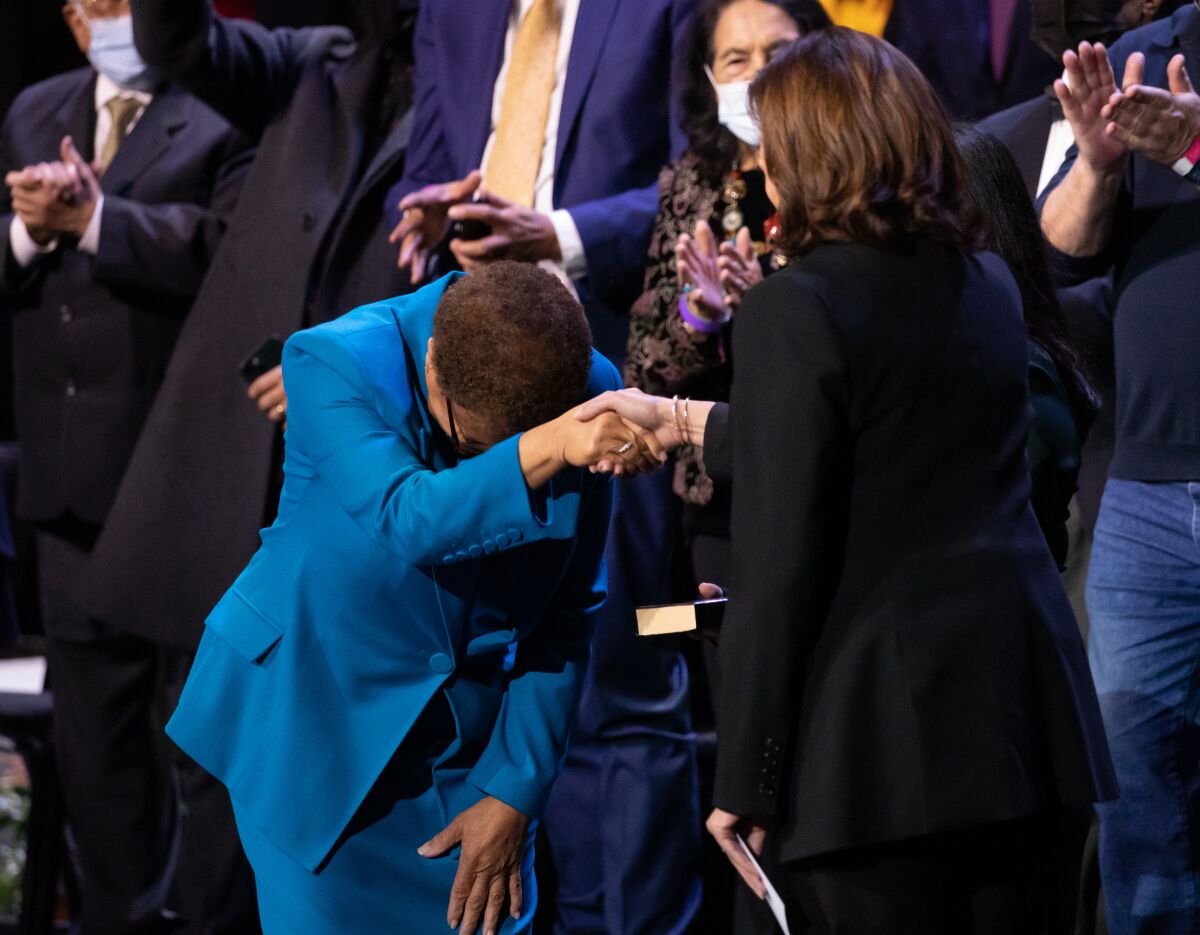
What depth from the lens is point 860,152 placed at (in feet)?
5.38

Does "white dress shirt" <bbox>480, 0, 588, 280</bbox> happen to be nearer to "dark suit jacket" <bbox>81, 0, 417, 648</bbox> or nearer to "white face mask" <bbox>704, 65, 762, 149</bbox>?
"dark suit jacket" <bbox>81, 0, 417, 648</bbox>

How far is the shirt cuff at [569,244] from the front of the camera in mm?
3033

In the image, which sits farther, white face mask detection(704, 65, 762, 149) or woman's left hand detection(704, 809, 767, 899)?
white face mask detection(704, 65, 762, 149)

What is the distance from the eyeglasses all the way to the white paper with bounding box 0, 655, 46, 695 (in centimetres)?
317

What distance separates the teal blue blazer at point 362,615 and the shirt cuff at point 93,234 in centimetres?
175

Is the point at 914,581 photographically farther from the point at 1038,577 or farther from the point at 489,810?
the point at 489,810

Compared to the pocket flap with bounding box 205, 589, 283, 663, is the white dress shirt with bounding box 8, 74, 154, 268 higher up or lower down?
higher up

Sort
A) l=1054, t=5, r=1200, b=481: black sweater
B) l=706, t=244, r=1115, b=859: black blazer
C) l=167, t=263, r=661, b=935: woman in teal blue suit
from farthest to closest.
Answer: l=1054, t=5, r=1200, b=481: black sweater
l=167, t=263, r=661, b=935: woman in teal blue suit
l=706, t=244, r=1115, b=859: black blazer

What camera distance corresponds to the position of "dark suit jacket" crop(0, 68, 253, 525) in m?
3.61

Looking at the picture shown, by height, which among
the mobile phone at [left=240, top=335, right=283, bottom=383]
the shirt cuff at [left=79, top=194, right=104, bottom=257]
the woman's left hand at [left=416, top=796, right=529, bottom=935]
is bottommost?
the woman's left hand at [left=416, top=796, right=529, bottom=935]

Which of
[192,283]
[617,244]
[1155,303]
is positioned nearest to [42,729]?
[192,283]

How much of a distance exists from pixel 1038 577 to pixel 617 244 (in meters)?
1.57

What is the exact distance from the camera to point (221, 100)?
140 inches

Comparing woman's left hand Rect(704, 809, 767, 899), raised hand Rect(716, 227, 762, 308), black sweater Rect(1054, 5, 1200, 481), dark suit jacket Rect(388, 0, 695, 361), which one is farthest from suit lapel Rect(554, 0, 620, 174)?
woman's left hand Rect(704, 809, 767, 899)
